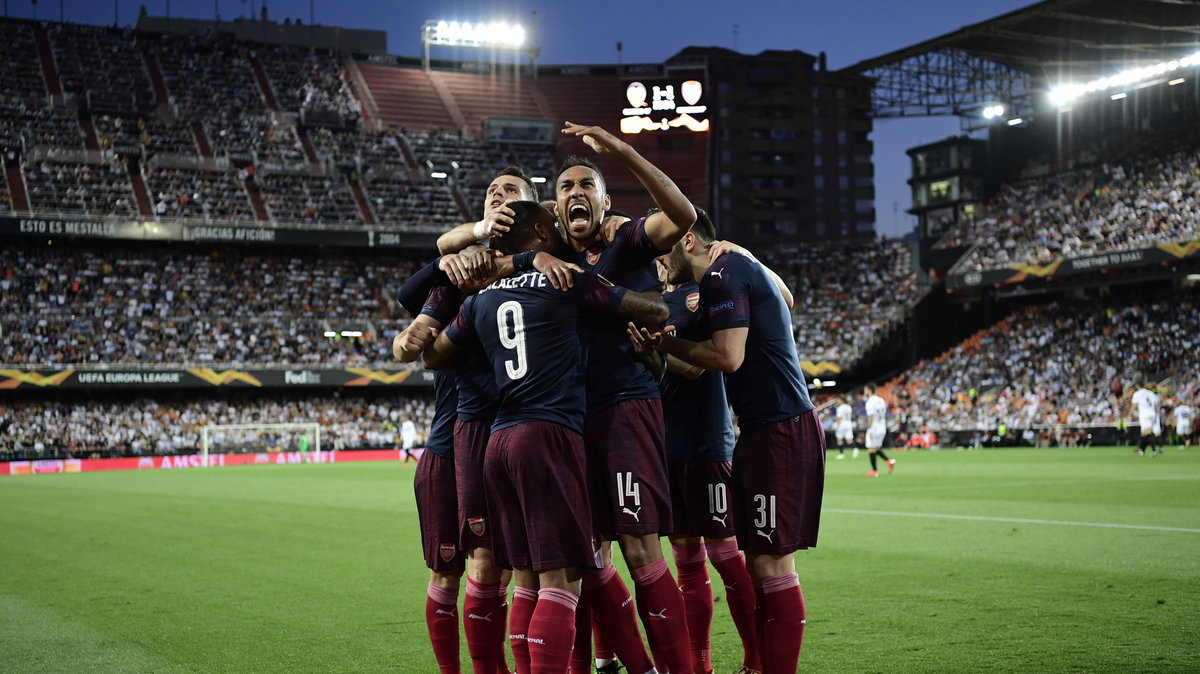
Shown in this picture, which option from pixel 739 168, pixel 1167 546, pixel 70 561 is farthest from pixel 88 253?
pixel 739 168

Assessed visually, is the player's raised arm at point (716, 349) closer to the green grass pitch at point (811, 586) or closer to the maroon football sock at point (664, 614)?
the maroon football sock at point (664, 614)

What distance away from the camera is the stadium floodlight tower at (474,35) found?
2840 inches

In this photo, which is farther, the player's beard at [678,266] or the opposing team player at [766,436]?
the player's beard at [678,266]

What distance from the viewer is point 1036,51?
4438 centimetres

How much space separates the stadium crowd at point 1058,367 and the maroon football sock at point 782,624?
3917cm

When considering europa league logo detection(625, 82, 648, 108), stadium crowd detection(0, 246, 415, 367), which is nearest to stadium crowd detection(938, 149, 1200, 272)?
europa league logo detection(625, 82, 648, 108)

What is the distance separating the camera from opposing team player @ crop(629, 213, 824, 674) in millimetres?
5887

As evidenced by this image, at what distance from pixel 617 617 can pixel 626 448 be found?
2.75 ft

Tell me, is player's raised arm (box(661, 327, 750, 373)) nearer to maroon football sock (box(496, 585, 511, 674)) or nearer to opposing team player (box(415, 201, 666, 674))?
opposing team player (box(415, 201, 666, 674))

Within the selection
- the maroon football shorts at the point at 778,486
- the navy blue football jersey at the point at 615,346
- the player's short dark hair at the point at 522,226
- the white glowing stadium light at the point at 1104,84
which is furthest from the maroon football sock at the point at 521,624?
the white glowing stadium light at the point at 1104,84

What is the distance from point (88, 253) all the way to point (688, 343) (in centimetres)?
5321

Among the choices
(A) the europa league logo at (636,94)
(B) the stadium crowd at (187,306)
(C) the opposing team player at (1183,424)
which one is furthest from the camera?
(B) the stadium crowd at (187,306)

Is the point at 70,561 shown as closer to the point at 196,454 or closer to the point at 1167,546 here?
the point at 1167,546

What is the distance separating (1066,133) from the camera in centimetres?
5625
